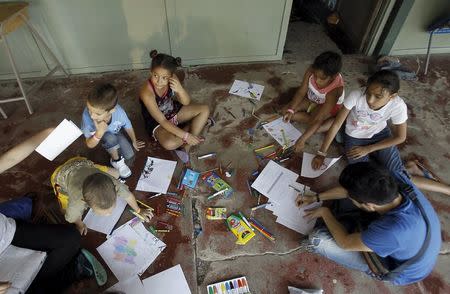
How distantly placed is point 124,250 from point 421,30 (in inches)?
155

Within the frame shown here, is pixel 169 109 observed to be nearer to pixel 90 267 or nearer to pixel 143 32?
pixel 143 32

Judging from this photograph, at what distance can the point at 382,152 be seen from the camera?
235 centimetres

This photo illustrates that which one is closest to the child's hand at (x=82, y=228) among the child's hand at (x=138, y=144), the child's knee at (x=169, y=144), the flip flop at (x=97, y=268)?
the flip flop at (x=97, y=268)

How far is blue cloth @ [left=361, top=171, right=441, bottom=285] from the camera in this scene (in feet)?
4.59

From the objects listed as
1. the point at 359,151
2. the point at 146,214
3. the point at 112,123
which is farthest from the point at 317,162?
the point at 112,123

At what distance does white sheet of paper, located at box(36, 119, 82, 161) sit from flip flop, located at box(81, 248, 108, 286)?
652mm

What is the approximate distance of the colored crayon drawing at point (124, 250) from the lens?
6.26 ft

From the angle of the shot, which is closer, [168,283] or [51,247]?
[51,247]

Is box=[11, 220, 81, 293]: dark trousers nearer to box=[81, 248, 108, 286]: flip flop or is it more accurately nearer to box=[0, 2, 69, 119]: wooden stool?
box=[81, 248, 108, 286]: flip flop

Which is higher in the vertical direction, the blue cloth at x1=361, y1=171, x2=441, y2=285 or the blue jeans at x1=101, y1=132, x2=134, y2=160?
the blue cloth at x1=361, y1=171, x2=441, y2=285

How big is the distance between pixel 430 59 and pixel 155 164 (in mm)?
3578

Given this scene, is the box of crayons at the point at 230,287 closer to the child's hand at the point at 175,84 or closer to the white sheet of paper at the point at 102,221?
the white sheet of paper at the point at 102,221

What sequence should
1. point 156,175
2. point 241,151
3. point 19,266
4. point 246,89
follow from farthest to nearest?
point 246,89 → point 241,151 → point 156,175 → point 19,266

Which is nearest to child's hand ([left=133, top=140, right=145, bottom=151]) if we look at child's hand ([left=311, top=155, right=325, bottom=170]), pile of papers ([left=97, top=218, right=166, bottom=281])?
pile of papers ([left=97, top=218, right=166, bottom=281])
